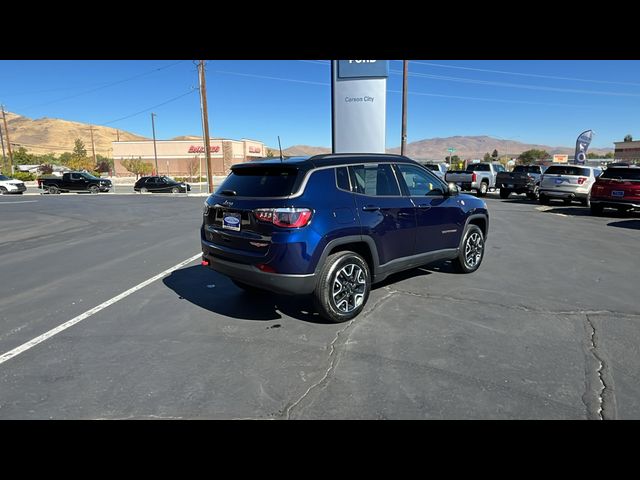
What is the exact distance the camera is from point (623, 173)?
498 inches

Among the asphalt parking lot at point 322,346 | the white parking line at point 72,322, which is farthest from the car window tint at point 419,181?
the white parking line at point 72,322

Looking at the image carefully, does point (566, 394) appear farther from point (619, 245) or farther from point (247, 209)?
point (619, 245)

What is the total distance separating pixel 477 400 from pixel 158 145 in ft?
274

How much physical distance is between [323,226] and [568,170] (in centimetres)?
1643

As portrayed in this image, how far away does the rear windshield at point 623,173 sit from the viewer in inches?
486

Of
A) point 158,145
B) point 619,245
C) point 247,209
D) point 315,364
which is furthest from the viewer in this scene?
point 158,145

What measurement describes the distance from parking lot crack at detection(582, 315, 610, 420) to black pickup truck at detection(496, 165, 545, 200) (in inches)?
730

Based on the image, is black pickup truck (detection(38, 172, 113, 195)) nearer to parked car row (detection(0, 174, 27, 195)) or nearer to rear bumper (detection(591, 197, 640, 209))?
parked car row (detection(0, 174, 27, 195))

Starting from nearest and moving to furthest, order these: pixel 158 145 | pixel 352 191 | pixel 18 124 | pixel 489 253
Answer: pixel 352 191 < pixel 489 253 < pixel 158 145 < pixel 18 124
